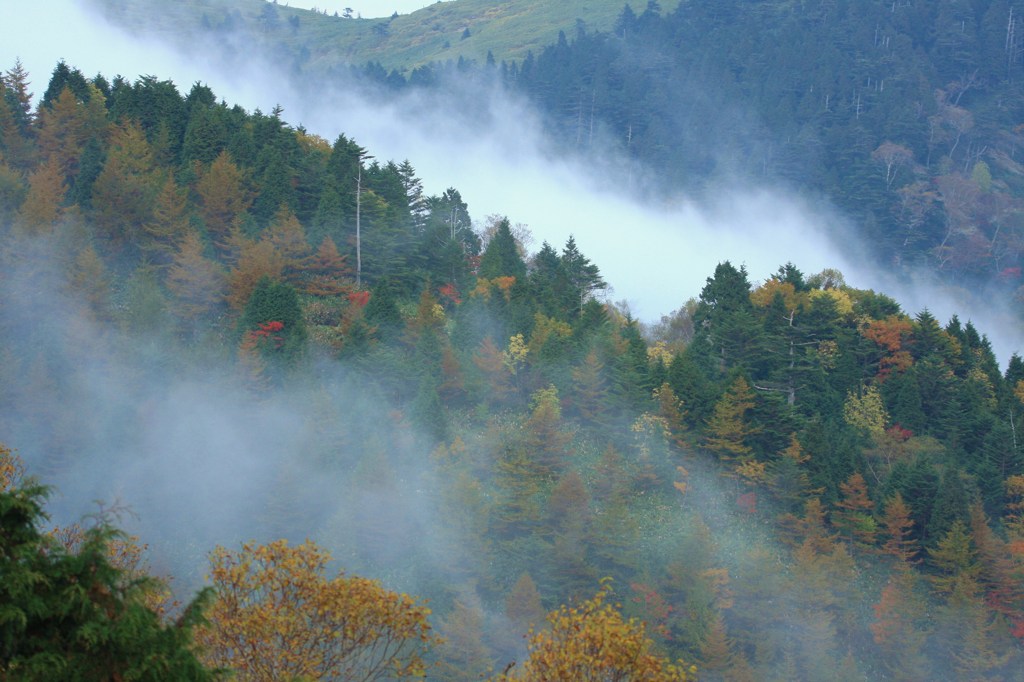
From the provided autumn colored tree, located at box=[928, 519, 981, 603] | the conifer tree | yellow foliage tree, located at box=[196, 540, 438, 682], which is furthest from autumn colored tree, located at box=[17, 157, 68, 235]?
autumn colored tree, located at box=[928, 519, 981, 603]

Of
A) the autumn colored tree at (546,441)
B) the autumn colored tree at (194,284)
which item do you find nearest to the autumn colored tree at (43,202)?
the autumn colored tree at (194,284)

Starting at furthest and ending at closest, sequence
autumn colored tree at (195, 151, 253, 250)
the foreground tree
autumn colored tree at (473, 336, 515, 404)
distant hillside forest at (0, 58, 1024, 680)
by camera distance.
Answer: autumn colored tree at (195, 151, 253, 250) → autumn colored tree at (473, 336, 515, 404) → distant hillside forest at (0, 58, 1024, 680) → the foreground tree

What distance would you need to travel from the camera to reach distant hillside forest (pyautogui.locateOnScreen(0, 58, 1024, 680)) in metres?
49.8

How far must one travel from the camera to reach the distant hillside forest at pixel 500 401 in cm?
4978

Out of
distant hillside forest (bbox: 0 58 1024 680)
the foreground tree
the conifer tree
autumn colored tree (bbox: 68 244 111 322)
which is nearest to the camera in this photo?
Result: the foreground tree

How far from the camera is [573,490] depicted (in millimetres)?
51188

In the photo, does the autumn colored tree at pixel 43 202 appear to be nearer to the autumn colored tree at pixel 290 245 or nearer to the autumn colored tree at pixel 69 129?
the autumn colored tree at pixel 69 129

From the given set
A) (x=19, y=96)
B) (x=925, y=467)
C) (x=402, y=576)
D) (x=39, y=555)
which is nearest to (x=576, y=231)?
(x=19, y=96)

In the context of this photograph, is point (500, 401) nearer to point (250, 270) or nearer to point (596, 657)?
point (250, 270)

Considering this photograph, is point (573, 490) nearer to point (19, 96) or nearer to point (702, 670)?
point (702, 670)

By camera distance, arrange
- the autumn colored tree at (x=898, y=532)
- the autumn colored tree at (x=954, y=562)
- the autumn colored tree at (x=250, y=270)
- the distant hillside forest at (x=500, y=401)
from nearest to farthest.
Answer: the distant hillside forest at (x=500, y=401), the autumn colored tree at (x=954, y=562), the autumn colored tree at (x=898, y=532), the autumn colored tree at (x=250, y=270)

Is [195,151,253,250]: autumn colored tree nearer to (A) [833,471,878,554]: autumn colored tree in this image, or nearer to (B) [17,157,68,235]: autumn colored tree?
(B) [17,157,68,235]: autumn colored tree

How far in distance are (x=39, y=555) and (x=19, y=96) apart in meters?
84.7

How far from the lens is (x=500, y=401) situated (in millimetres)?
63281
